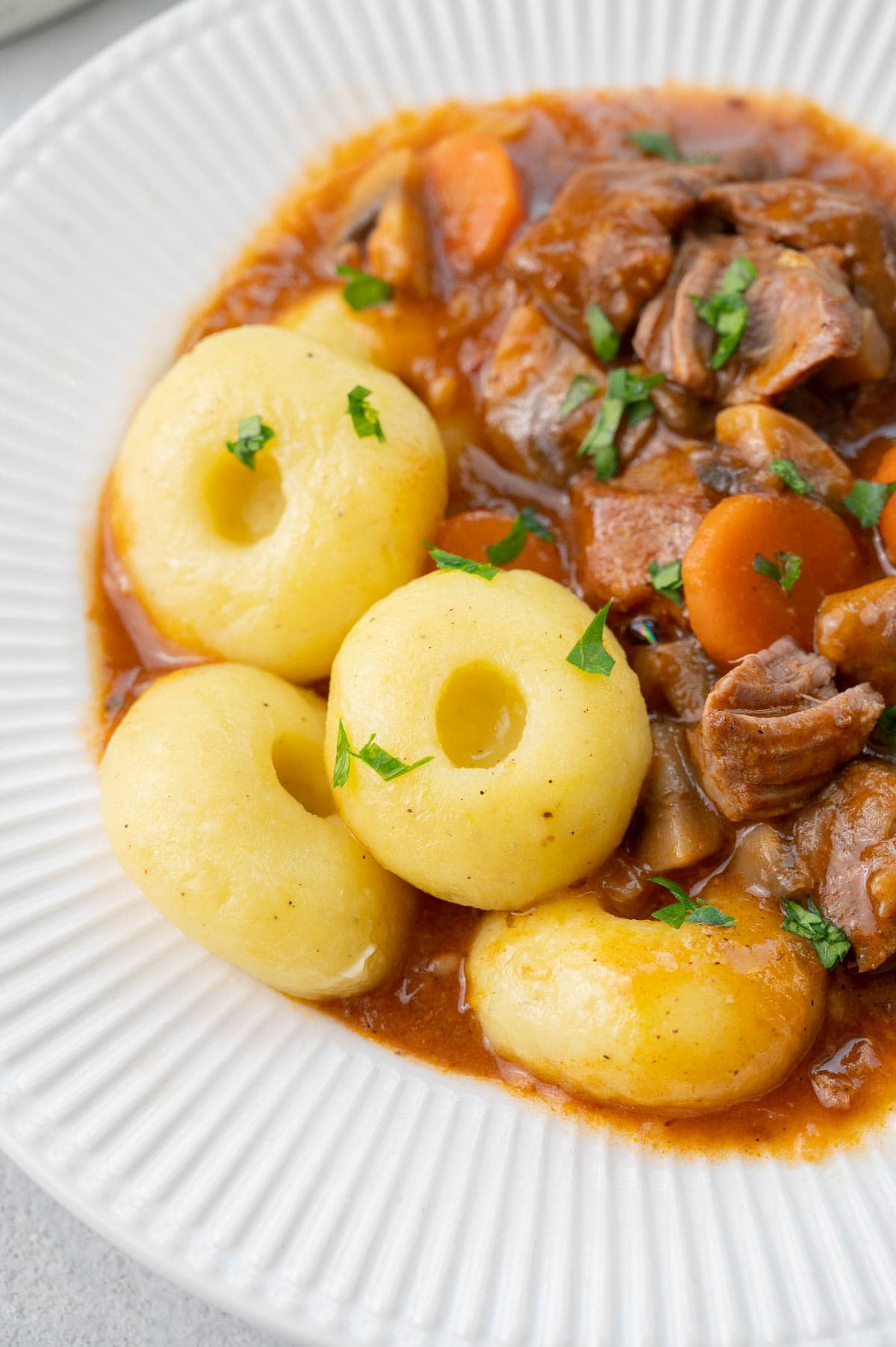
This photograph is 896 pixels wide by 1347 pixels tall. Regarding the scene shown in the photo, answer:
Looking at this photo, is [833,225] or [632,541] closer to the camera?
[632,541]

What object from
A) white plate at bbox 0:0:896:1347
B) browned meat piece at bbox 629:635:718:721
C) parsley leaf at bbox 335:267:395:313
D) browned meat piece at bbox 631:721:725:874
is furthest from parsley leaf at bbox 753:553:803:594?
parsley leaf at bbox 335:267:395:313

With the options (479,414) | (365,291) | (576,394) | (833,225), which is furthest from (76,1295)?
(833,225)

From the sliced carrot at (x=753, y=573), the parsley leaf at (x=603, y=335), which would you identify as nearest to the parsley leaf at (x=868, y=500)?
the sliced carrot at (x=753, y=573)

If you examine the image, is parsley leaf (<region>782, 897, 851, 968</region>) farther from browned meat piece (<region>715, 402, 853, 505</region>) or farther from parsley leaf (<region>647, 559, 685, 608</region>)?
browned meat piece (<region>715, 402, 853, 505</region>)

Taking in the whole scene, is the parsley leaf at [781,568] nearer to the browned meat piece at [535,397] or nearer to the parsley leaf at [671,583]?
the parsley leaf at [671,583]

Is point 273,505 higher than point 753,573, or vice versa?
point 273,505

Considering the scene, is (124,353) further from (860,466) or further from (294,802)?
(860,466)

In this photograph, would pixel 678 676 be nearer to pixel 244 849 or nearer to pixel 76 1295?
pixel 244 849
